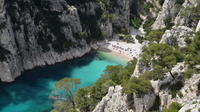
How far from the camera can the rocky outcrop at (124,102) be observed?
43938 millimetres

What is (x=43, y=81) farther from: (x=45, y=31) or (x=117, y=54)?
(x=117, y=54)

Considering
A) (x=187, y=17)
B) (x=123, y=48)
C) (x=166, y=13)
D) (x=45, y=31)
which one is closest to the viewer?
(x=187, y=17)

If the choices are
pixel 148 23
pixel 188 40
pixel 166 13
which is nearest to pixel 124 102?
pixel 188 40

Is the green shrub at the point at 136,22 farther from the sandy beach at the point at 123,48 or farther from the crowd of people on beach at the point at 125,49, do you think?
the crowd of people on beach at the point at 125,49

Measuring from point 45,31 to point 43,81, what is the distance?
1888 cm

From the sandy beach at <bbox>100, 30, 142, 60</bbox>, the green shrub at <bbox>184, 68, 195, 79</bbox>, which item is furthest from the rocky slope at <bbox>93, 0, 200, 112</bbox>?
the sandy beach at <bbox>100, 30, 142, 60</bbox>

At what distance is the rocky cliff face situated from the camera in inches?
3250

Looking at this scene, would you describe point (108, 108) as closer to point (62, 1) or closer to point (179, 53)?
point (179, 53)

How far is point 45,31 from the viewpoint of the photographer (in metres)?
94.2

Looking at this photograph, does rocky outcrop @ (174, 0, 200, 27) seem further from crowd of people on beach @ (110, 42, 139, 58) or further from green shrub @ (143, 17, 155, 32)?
green shrub @ (143, 17, 155, 32)

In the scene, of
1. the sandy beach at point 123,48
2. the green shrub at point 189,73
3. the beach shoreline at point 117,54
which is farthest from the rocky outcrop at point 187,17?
the green shrub at point 189,73

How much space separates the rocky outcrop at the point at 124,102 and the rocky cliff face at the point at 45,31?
3823 cm

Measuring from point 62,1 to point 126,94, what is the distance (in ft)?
193

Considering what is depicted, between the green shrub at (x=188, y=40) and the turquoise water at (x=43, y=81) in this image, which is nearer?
the green shrub at (x=188, y=40)
